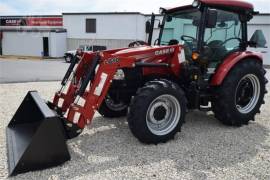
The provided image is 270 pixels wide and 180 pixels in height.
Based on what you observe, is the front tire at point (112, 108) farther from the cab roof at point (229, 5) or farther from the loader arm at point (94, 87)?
the cab roof at point (229, 5)

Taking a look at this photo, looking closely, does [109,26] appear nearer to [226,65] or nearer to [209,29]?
[209,29]

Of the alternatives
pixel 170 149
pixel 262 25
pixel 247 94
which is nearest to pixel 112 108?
pixel 170 149

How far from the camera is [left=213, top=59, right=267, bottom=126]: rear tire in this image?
→ 16.5 feet

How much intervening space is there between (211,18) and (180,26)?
895mm

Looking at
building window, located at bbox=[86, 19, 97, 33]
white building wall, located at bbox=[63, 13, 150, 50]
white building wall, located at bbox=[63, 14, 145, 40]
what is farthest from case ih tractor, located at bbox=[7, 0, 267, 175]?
building window, located at bbox=[86, 19, 97, 33]

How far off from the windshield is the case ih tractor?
0.02 meters

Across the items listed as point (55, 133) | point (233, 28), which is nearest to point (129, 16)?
point (233, 28)

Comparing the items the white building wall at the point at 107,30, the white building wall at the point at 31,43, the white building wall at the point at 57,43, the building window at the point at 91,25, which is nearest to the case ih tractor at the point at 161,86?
the white building wall at the point at 107,30

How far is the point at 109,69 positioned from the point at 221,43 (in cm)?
219

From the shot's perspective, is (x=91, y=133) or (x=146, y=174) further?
(x=91, y=133)

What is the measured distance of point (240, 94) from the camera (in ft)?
18.0

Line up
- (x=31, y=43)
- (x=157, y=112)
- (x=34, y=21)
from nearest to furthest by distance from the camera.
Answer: (x=157, y=112) < (x=34, y=21) < (x=31, y=43)

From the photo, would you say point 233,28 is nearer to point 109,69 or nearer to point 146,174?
point 109,69

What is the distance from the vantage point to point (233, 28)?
545 cm
